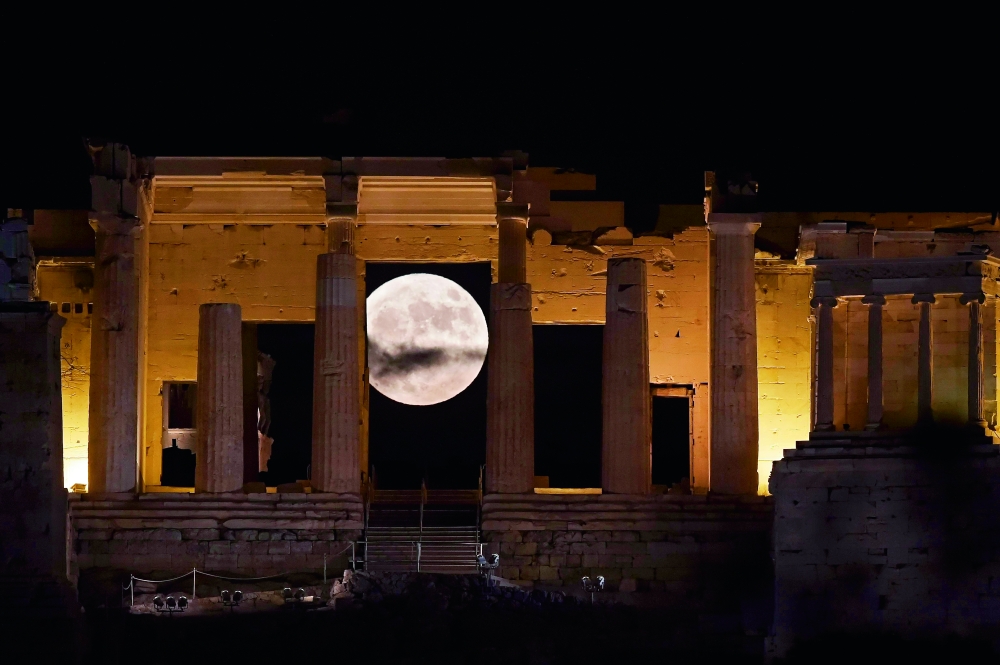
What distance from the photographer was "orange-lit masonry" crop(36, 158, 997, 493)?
45875 mm

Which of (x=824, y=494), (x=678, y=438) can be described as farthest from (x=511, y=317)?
(x=678, y=438)

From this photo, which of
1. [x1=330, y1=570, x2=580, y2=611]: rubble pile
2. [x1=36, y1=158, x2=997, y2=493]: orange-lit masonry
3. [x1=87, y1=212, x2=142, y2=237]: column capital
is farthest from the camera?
[x1=36, y1=158, x2=997, y2=493]: orange-lit masonry

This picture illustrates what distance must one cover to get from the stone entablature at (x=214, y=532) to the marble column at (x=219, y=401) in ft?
1.93

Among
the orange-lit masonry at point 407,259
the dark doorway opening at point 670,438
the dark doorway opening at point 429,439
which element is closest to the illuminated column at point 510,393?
the orange-lit masonry at point 407,259

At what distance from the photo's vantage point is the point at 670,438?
218ft

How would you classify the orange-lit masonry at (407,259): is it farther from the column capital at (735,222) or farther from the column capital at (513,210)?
the column capital at (735,222)

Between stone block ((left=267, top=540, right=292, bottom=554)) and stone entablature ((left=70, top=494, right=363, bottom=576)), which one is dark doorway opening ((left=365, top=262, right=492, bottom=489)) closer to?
stone entablature ((left=70, top=494, right=363, bottom=576))

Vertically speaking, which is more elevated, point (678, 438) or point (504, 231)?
point (504, 231)

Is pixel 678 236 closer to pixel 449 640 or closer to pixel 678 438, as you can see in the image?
pixel 449 640

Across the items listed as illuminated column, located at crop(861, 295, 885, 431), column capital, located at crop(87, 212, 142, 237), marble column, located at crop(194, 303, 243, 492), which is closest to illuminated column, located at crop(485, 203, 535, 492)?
marble column, located at crop(194, 303, 243, 492)

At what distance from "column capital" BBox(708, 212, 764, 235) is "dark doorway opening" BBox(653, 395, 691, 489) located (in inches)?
775

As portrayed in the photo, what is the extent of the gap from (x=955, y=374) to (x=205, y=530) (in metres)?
15.8

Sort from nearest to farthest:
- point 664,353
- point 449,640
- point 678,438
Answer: point 449,640, point 664,353, point 678,438

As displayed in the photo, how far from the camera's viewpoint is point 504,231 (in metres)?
45.8
